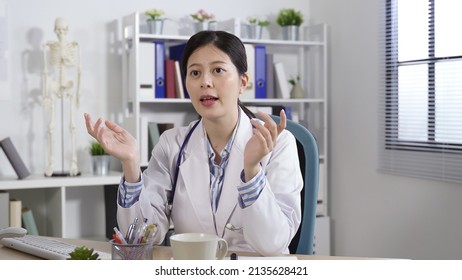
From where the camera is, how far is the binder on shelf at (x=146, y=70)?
136 inches

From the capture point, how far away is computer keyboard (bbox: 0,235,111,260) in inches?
58.9

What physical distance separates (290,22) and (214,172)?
89.9 inches

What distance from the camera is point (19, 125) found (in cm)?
344

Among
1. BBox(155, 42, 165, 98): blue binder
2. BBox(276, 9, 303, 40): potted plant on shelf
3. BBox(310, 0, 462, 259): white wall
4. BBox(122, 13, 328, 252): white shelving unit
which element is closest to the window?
BBox(310, 0, 462, 259): white wall

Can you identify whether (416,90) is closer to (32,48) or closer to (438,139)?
(438,139)

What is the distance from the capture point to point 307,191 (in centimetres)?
185

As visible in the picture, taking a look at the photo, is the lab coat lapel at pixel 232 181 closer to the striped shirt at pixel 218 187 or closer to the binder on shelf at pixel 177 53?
the striped shirt at pixel 218 187

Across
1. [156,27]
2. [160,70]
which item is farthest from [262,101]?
[156,27]

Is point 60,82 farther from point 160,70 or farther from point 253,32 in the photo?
point 253,32

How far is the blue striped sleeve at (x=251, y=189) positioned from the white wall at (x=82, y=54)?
2.16 meters

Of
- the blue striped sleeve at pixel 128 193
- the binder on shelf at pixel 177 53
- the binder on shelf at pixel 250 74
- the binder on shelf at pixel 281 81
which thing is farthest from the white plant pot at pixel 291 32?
the blue striped sleeve at pixel 128 193

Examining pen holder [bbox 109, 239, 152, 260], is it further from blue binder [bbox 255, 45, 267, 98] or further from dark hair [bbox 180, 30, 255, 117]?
blue binder [bbox 255, 45, 267, 98]

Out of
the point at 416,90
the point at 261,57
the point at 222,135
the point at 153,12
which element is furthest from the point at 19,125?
the point at 416,90
